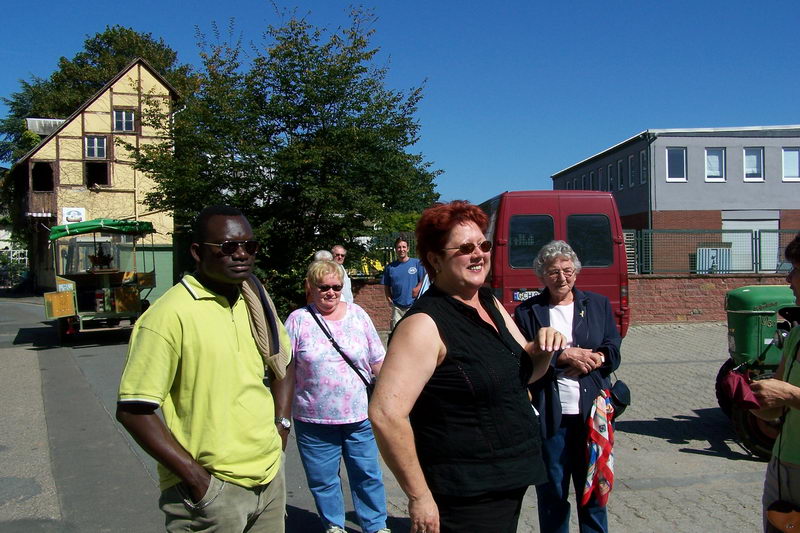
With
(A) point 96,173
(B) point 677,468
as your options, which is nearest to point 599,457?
(B) point 677,468

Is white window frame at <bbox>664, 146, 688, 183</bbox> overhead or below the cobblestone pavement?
overhead

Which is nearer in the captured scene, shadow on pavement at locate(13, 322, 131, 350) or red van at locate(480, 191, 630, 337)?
red van at locate(480, 191, 630, 337)

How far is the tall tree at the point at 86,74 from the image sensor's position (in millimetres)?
41094

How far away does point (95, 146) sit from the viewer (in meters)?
35.1

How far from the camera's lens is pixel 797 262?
296 centimetres

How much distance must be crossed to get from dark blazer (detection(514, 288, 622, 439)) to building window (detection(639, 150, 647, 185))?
3654 cm

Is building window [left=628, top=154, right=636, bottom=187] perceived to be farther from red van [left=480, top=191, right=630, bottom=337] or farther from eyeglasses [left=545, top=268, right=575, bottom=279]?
eyeglasses [left=545, top=268, right=575, bottom=279]

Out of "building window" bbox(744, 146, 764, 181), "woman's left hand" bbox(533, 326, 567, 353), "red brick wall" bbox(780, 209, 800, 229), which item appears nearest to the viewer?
"woman's left hand" bbox(533, 326, 567, 353)

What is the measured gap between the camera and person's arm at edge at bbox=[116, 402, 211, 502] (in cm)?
236

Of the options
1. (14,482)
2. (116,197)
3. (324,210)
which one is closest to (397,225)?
(324,210)

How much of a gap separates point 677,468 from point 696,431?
51.0 inches

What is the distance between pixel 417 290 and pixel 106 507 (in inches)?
216

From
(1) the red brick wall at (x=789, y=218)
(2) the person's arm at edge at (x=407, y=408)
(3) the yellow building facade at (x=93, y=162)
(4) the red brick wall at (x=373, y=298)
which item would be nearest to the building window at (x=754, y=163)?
(1) the red brick wall at (x=789, y=218)

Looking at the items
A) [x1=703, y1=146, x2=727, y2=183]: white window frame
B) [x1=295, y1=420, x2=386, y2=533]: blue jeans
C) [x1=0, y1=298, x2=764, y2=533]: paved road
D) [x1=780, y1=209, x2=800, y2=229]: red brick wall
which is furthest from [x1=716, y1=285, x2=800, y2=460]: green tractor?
[x1=780, y1=209, x2=800, y2=229]: red brick wall
